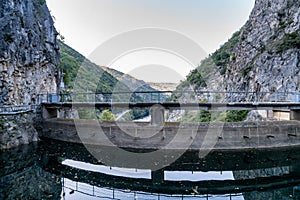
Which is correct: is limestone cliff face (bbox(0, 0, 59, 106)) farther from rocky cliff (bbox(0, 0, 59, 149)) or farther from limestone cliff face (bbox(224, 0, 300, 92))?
limestone cliff face (bbox(224, 0, 300, 92))

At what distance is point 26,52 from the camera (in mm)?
20078

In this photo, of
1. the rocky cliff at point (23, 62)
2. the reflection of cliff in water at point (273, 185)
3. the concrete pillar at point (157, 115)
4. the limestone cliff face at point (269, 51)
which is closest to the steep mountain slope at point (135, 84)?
the limestone cliff face at point (269, 51)

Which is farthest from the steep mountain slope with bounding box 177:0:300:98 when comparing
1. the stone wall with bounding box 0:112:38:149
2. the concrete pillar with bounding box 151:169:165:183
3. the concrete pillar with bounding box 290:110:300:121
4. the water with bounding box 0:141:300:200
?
the stone wall with bounding box 0:112:38:149

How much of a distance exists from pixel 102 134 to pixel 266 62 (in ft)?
71.2

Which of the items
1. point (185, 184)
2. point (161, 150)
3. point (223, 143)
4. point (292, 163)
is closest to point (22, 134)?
point (161, 150)

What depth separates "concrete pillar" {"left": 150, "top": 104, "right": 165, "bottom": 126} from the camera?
16.6 metres

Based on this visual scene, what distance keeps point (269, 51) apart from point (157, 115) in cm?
1984

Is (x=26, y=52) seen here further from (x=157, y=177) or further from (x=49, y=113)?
(x=157, y=177)

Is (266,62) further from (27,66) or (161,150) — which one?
(27,66)

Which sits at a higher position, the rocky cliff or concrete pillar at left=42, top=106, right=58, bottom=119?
the rocky cliff

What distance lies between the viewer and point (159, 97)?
17.0 meters

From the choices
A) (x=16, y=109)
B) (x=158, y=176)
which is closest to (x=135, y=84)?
(x=16, y=109)

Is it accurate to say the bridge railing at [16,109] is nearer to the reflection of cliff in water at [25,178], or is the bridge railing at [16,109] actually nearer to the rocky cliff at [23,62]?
the rocky cliff at [23,62]

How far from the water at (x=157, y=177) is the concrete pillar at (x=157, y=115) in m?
3.11
